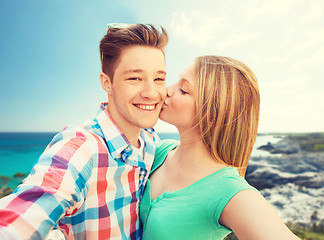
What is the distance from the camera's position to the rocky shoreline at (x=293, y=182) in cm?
Answer: 1574

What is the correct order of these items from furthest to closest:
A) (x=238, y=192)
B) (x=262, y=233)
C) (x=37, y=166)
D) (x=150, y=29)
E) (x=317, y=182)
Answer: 1. (x=317, y=182)
2. (x=150, y=29)
3. (x=238, y=192)
4. (x=262, y=233)
5. (x=37, y=166)

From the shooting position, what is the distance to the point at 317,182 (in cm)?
1750

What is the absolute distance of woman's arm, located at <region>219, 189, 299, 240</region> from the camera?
169 cm

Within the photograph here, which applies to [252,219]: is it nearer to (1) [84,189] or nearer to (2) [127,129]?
(1) [84,189]

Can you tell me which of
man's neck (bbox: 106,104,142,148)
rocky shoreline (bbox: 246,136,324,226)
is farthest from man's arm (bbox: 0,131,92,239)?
rocky shoreline (bbox: 246,136,324,226)

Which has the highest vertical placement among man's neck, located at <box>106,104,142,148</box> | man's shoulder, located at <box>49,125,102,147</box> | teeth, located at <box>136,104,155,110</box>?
teeth, located at <box>136,104,155,110</box>

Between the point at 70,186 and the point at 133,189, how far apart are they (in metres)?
0.78

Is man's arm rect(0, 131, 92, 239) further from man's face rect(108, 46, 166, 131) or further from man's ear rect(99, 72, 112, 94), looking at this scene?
man's ear rect(99, 72, 112, 94)

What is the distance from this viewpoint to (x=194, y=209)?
2113 millimetres

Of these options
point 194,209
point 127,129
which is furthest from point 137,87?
point 194,209

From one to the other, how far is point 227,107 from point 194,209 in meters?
0.88

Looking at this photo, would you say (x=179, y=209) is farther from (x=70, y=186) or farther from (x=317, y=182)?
(x=317, y=182)

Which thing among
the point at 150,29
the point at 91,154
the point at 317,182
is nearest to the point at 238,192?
the point at 91,154

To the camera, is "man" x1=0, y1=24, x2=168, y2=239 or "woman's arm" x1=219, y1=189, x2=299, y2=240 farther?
"woman's arm" x1=219, y1=189, x2=299, y2=240
